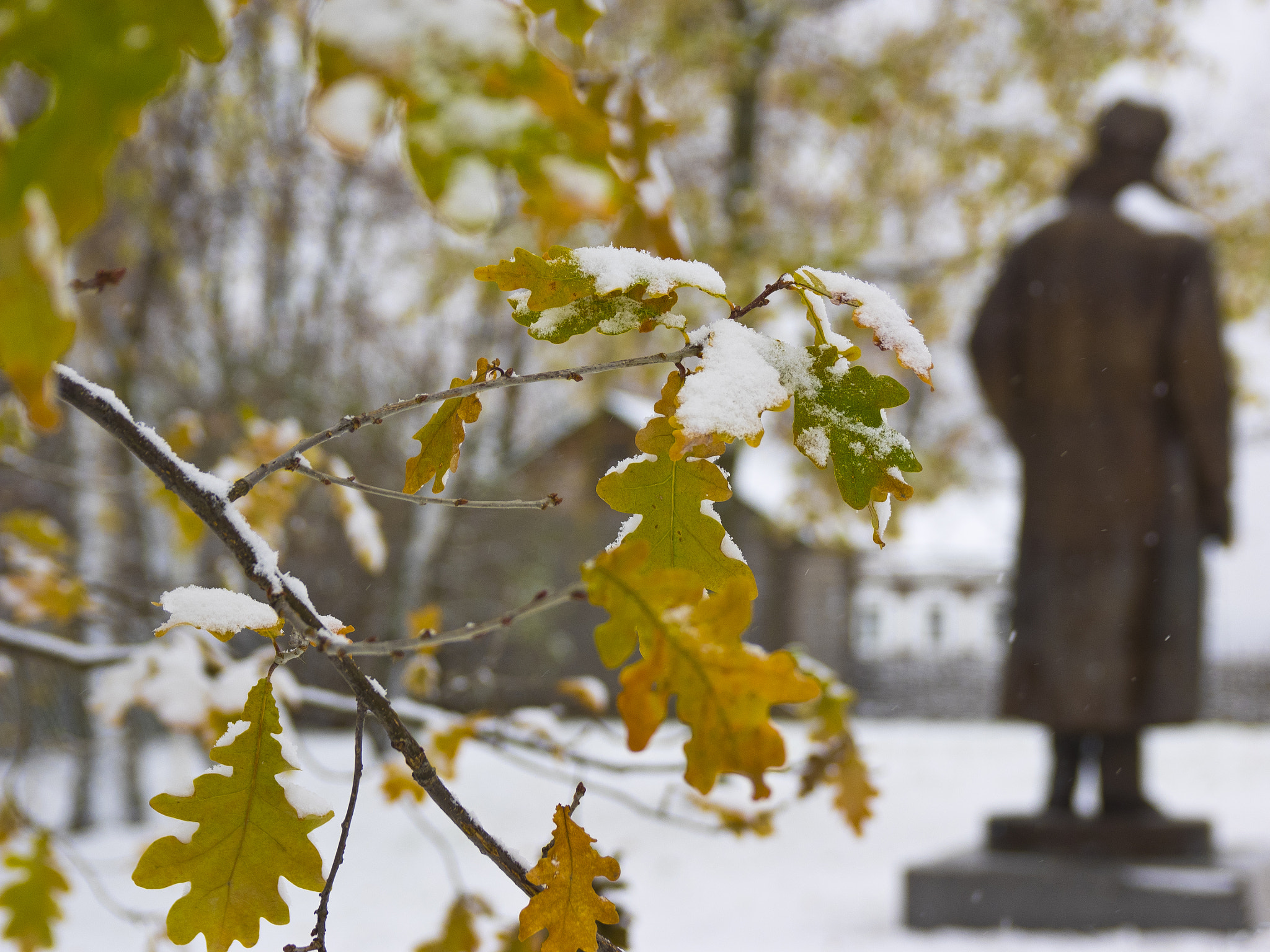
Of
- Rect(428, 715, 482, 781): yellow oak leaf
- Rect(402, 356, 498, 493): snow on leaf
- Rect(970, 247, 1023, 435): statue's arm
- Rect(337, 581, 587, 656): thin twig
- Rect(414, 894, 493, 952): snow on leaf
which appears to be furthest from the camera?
Rect(970, 247, 1023, 435): statue's arm

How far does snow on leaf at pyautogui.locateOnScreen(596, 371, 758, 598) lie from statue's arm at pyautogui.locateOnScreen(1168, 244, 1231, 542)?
3.95m

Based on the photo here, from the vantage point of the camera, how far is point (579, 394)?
8.12 metres

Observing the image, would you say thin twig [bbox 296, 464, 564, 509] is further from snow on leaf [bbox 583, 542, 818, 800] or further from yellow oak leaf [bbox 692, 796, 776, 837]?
yellow oak leaf [bbox 692, 796, 776, 837]

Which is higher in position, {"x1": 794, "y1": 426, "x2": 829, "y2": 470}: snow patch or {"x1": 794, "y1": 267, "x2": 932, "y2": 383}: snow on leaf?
{"x1": 794, "y1": 267, "x2": 932, "y2": 383}: snow on leaf

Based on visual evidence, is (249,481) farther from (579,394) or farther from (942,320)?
(942,320)

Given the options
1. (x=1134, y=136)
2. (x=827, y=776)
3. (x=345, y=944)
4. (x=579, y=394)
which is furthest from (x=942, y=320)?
(x=827, y=776)

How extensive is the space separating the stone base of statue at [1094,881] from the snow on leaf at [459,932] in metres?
2.67

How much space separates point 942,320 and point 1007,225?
104cm

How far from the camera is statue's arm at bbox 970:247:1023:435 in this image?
4.39m

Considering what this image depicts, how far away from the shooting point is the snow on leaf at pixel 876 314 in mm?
652

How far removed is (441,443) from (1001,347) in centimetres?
397

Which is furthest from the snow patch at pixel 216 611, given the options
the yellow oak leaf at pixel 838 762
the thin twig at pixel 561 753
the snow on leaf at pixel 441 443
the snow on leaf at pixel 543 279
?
the yellow oak leaf at pixel 838 762

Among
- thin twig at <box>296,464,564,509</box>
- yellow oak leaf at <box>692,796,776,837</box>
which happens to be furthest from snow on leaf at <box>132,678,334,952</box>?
yellow oak leaf at <box>692,796,776,837</box>

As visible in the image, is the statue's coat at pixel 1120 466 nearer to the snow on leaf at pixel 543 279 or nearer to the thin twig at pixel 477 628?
the snow on leaf at pixel 543 279
